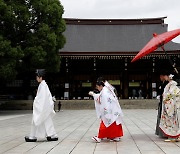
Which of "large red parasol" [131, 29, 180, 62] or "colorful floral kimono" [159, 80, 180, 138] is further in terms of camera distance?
"colorful floral kimono" [159, 80, 180, 138]

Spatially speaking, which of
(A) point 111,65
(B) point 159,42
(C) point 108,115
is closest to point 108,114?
(C) point 108,115

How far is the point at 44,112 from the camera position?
7516 millimetres

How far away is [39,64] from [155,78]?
11.3 metres

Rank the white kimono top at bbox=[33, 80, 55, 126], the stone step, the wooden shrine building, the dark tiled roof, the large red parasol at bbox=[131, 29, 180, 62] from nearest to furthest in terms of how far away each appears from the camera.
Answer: the large red parasol at bbox=[131, 29, 180, 62] < the white kimono top at bbox=[33, 80, 55, 126] < the stone step < the wooden shrine building < the dark tiled roof

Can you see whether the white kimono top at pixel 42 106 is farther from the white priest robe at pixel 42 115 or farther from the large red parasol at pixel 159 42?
the large red parasol at pixel 159 42

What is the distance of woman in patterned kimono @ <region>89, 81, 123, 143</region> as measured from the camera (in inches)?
298

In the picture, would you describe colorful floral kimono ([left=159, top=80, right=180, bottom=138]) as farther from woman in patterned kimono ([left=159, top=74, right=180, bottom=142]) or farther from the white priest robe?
the white priest robe

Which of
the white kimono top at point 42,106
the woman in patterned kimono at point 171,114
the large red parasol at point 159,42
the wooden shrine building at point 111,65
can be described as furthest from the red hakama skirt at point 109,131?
the wooden shrine building at point 111,65

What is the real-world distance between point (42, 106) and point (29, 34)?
1349 cm

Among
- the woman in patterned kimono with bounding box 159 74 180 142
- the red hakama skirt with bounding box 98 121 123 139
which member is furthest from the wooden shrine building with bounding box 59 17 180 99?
the red hakama skirt with bounding box 98 121 123 139

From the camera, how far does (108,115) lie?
7.56m

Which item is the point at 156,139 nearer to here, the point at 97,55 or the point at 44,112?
the point at 44,112

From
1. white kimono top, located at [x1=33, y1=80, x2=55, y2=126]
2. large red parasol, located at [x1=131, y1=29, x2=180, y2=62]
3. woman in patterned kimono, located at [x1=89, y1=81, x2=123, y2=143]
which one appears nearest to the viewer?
large red parasol, located at [x1=131, y1=29, x2=180, y2=62]

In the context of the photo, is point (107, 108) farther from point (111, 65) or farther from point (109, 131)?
point (111, 65)
